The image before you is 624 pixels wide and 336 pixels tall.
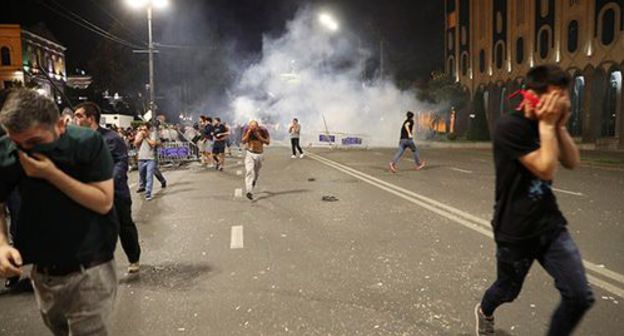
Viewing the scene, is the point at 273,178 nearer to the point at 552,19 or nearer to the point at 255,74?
the point at 552,19

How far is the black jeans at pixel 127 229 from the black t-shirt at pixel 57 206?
2824mm

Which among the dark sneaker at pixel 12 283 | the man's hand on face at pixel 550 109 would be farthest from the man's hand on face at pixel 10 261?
the dark sneaker at pixel 12 283

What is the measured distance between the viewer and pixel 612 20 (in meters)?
24.7

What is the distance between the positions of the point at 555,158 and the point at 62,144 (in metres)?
2.53

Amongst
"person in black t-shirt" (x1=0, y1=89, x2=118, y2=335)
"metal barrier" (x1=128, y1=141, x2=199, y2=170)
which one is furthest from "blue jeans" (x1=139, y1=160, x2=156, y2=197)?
"person in black t-shirt" (x1=0, y1=89, x2=118, y2=335)

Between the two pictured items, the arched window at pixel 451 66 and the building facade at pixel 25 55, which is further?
the building facade at pixel 25 55

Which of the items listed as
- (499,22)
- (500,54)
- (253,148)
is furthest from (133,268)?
(499,22)

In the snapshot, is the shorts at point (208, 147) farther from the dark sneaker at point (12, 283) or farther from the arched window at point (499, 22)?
the arched window at point (499, 22)

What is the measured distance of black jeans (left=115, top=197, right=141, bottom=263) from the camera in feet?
17.0

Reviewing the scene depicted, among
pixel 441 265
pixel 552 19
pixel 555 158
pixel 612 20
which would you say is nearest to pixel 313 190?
pixel 441 265

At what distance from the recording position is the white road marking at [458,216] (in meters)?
4.57

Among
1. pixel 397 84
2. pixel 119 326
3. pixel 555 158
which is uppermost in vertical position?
pixel 397 84

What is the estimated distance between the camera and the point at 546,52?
3005 centimetres

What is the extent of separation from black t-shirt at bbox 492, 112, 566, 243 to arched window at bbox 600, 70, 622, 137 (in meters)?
25.8
